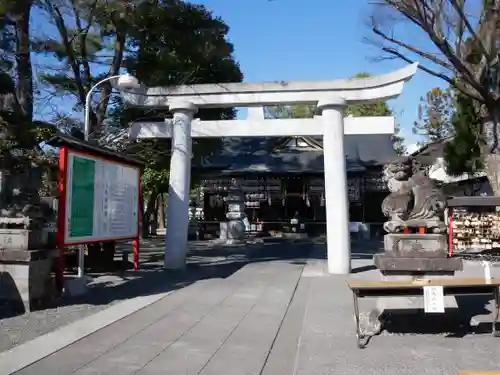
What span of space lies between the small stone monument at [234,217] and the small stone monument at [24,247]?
15.6 metres

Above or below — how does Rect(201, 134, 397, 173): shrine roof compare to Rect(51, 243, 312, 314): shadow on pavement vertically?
above

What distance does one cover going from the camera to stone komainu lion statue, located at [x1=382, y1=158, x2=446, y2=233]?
300 inches

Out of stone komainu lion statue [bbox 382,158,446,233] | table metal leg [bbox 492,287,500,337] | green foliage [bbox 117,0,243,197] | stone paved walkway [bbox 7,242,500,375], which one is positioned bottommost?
stone paved walkway [bbox 7,242,500,375]

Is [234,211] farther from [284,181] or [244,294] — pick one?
[244,294]

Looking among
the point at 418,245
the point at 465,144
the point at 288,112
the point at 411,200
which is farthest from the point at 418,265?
the point at 288,112

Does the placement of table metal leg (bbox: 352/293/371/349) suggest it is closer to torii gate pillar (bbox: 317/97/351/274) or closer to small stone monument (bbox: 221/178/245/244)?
torii gate pillar (bbox: 317/97/351/274)

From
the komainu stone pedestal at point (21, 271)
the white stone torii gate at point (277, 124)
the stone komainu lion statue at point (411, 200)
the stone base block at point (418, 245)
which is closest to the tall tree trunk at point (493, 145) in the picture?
the white stone torii gate at point (277, 124)

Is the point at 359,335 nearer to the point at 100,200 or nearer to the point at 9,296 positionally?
the point at 9,296

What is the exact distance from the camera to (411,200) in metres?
7.81

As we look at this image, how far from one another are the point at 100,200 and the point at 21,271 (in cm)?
279

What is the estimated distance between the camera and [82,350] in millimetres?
5859

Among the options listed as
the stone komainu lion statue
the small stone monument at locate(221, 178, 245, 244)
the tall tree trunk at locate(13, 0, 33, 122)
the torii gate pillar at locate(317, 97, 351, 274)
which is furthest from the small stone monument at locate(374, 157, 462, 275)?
the small stone monument at locate(221, 178, 245, 244)

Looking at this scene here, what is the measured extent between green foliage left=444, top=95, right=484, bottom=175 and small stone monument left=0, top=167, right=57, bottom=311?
15349 millimetres

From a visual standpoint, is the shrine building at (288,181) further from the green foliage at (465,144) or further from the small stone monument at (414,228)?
the small stone monument at (414,228)
